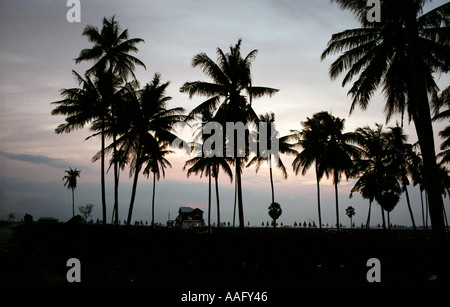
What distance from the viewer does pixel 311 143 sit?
101 feet

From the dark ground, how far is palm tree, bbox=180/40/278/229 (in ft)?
19.1

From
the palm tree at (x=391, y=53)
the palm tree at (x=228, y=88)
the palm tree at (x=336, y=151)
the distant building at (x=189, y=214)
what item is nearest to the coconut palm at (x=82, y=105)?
the palm tree at (x=228, y=88)

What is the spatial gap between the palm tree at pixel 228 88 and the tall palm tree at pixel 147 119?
6.10 metres

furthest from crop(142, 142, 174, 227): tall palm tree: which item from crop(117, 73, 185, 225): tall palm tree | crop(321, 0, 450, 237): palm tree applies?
crop(321, 0, 450, 237): palm tree

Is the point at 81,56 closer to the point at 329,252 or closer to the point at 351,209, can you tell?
the point at 329,252

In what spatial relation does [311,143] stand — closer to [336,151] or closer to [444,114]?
[336,151]

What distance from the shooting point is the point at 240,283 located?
8.84m

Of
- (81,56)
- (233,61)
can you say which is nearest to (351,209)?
(233,61)

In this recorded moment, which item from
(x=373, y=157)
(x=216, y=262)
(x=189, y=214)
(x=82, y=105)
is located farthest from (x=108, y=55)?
(x=189, y=214)

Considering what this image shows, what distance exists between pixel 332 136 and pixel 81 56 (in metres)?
23.8

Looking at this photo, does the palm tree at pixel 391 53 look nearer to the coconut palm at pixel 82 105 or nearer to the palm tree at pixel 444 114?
the palm tree at pixel 444 114

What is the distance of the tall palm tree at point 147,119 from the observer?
75.5 ft

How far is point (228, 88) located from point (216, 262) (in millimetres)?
11204

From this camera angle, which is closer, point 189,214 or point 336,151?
point 336,151
